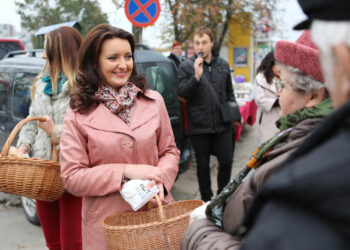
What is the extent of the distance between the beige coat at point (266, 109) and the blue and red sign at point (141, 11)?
6.73 ft

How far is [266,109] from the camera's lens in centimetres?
455

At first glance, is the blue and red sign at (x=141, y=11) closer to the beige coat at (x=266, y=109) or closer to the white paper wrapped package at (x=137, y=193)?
the beige coat at (x=266, y=109)

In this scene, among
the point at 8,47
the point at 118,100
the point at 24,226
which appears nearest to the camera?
the point at 118,100

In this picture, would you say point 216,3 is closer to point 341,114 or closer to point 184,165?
point 184,165

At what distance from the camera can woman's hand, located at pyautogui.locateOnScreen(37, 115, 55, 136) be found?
2.80 meters

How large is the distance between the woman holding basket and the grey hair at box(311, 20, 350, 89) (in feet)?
7.88

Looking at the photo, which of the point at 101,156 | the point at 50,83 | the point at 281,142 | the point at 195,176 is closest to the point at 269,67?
the point at 195,176

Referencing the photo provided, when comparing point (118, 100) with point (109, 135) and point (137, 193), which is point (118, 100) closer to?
point (109, 135)

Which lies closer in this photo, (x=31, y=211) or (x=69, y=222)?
(x=69, y=222)

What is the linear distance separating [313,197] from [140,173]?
1.54 meters

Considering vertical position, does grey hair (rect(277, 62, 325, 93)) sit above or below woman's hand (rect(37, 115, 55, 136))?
above

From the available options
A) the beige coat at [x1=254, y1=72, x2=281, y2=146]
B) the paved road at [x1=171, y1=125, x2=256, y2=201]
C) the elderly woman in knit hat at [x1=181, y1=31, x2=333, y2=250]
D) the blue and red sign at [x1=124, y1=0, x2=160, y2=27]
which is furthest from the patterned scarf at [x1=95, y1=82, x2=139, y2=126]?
the blue and red sign at [x1=124, y1=0, x2=160, y2=27]

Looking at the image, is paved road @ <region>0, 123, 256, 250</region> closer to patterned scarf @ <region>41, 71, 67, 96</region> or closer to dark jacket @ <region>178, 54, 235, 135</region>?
dark jacket @ <region>178, 54, 235, 135</region>

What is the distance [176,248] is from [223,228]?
54cm
